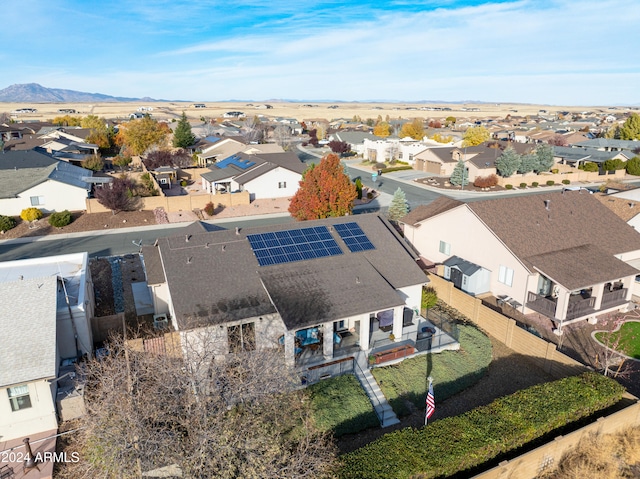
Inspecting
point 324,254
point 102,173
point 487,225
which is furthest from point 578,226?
point 102,173

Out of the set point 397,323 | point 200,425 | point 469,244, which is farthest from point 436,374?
point 200,425

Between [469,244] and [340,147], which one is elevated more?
[340,147]

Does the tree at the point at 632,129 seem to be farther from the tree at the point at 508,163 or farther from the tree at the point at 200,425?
the tree at the point at 200,425

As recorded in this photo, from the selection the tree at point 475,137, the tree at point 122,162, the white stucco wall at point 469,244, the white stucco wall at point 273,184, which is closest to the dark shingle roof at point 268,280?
the white stucco wall at point 469,244

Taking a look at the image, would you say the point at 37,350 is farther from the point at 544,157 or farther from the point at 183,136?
the point at 544,157

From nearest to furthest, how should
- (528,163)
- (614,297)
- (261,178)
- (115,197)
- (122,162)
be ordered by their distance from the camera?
(614,297), (115,197), (261,178), (528,163), (122,162)

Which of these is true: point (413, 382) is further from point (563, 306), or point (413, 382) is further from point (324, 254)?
point (563, 306)
